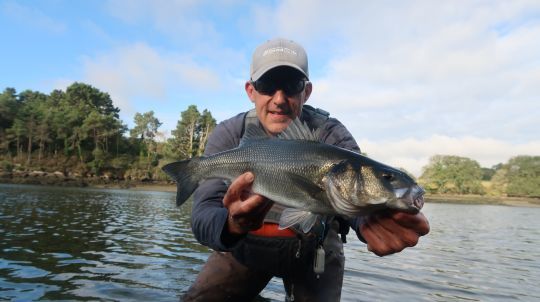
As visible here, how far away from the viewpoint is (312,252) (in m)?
4.68

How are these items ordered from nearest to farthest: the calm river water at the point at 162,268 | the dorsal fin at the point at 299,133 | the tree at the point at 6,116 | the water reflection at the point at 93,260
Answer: the dorsal fin at the point at 299,133, the water reflection at the point at 93,260, the calm river water at the point at 162,268, the tree at the point at 6,116

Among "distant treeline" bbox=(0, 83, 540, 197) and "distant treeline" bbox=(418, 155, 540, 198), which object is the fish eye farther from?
"distant treeline" bbox=(418, 155, 540, 198)

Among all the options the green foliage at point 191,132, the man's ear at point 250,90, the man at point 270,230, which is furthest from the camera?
the green foliage at point 191,132

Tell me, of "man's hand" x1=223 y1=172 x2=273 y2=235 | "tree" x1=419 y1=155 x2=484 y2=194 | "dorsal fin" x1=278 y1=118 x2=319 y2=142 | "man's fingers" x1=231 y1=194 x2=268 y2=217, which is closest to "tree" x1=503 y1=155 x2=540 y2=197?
"tree" x1=419 y1=155 x2=484 y2=194

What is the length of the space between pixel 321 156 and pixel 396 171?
2.02 ft

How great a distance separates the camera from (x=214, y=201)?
14.4 ft

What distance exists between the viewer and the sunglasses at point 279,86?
4562 millimetres

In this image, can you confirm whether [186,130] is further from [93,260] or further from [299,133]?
[299,133]

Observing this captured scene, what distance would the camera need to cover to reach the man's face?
454cm

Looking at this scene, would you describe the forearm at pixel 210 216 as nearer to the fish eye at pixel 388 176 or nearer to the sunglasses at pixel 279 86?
the sunglasses at pixel 279 86

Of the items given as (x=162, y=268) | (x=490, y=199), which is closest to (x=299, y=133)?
(x=162, y=268)

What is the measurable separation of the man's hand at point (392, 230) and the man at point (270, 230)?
3 cm

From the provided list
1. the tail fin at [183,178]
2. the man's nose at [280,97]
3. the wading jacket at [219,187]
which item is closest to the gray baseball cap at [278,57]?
the man's nose at [280,97]

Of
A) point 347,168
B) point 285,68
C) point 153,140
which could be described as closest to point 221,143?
point 285,68
